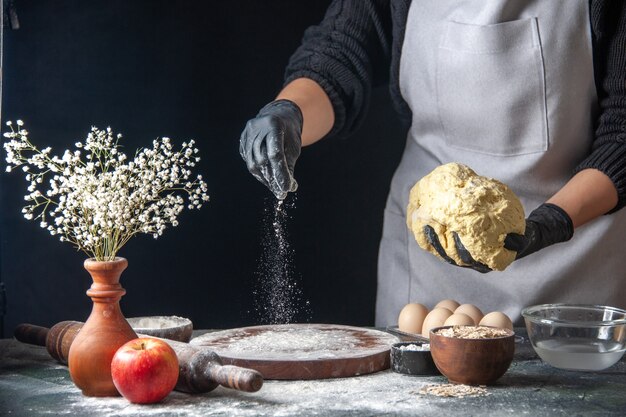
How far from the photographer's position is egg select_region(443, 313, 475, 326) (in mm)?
2076

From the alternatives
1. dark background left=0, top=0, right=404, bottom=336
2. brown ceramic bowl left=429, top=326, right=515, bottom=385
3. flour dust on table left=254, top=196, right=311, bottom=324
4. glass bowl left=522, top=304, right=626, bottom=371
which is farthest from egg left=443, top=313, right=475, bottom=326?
dark background left=0, top=0, right=404, bottom=336

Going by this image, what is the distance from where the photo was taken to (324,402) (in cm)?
167

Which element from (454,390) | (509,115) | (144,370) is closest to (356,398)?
(454,390)

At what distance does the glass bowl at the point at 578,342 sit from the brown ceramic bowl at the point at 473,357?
0.57ft

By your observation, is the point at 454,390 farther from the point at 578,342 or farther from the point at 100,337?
the point at 100,337

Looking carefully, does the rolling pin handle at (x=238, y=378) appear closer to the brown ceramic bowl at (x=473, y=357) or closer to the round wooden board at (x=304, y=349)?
the round wooden board at (x=304, y=349)

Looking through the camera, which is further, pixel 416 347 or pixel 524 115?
pixel 524 115

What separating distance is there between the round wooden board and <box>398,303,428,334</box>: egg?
0.10 metres

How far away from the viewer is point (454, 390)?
5.73 ft

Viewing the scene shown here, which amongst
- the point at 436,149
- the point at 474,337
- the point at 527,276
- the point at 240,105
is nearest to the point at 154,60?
the point at 240,105

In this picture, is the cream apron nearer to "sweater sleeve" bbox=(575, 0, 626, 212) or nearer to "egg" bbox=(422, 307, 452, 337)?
"sweater sleeve" bbox=(575, 0, 626, 212)

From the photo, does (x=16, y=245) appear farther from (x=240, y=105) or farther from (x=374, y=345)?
(x=374, y=345)

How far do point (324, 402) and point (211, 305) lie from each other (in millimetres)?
1784

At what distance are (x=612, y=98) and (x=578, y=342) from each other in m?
0.88
